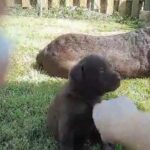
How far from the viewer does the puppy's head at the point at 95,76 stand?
11.6ft

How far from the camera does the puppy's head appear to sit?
11.6ft

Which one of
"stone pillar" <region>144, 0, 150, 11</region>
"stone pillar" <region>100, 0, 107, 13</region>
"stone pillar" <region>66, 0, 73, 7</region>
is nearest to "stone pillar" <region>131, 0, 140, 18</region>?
"stone pillar" <region>144, 0, 150, 11</region>

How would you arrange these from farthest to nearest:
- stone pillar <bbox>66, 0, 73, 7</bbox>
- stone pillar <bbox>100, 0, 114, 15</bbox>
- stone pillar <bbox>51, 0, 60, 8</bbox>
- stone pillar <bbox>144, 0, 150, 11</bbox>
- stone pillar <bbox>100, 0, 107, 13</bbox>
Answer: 1. stone pillar <bbox>100, 0, 107, 13</bbox>
2. stone pillar <bbox>100, 0, 114, 15</bbox>
3. stone pillar <bbox>66, 0, 73, 7</bbox>
4. stone pillar <bbox>51, 0, 60, 8</bbox>
5. stone pillar <bbox>144, 0, 150, 11</bbox>

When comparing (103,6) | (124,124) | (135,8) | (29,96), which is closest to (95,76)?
(124,124)

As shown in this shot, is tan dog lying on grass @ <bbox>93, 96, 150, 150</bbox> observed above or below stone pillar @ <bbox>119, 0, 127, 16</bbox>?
above

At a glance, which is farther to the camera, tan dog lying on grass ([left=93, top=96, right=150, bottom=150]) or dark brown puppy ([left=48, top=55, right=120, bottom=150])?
dark brown puppy ([left=48, top=55, right=120, bottom=150])

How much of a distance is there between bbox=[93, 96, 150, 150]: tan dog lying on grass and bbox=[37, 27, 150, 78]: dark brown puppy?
2.60 metres

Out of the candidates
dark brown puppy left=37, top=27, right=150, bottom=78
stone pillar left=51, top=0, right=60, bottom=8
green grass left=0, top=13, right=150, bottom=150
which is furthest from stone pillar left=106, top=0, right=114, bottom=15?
dark brown puppy left=37, top=27, right=150, bottom=78

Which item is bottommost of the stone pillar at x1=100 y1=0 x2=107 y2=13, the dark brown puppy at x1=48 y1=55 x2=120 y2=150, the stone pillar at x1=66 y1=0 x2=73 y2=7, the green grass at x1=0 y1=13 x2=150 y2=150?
the stone pillar at x1=100 y1=0 x2=107 y2=13

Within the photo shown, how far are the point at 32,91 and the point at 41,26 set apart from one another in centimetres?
426

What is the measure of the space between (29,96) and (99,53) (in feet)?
4.08

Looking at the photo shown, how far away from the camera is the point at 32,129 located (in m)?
3.97

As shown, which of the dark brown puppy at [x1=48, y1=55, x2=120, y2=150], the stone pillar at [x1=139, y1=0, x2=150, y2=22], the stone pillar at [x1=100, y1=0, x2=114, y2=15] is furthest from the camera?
the stone pillar at [x1=100, y1=0, x2=114, y2=15]

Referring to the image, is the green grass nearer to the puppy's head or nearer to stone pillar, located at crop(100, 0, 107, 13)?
the puppy's head
